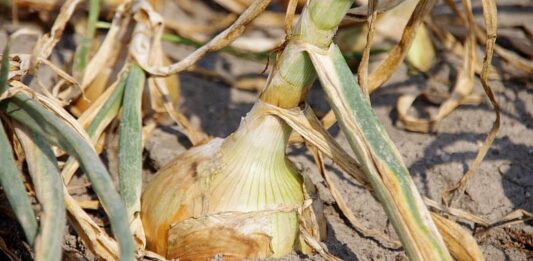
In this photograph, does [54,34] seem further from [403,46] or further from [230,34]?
[403,46]

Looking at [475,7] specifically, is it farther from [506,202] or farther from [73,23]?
[73,23]

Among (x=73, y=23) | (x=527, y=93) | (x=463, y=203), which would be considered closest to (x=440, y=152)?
(x=463, y=203)

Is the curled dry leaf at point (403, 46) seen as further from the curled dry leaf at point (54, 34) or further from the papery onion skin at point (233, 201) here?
the curled dry leaf at point (54, 34)

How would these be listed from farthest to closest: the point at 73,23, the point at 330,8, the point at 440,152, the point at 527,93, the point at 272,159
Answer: the point at 73,23 < the point at 527,93 < the point at 440,152 < the point at 272,159 < the point at 330,8

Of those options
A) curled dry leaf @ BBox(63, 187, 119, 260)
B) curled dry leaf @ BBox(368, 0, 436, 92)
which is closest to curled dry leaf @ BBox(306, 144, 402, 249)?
curled dry leaf @ BBox(368, 0, 436, 92)

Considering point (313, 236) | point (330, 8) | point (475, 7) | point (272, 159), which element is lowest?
point (313, 236)

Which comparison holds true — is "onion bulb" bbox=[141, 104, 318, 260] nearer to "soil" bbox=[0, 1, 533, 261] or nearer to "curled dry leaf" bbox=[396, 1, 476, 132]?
"soil" bbox=[0, 1, 533, 261]
